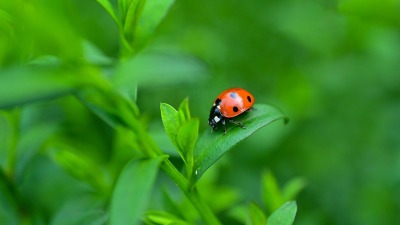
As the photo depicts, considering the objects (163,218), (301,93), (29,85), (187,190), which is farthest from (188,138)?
(301,93)

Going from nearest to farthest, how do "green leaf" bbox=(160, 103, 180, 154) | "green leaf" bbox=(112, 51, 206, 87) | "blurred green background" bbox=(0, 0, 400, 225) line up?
"green leaf" bbox=(112, 51, 206, 87)
"green leaf" bbox=(160, 103, 180, 154)
"blurred green background" bbox=(0, 0, 400, 225)


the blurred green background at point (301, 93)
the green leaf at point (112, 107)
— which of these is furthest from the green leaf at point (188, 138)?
the blurred green background at point (301, 93)

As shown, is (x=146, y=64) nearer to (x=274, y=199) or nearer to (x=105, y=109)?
(x=105, y=109)

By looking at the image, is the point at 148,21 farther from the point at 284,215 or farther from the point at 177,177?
the point at 284,215

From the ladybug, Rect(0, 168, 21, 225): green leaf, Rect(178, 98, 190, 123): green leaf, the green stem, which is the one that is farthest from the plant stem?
Rect(0, 168, 21, 225): green leaf

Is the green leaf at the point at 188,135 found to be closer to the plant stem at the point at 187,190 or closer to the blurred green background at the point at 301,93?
the plant stem at the point at 187,190

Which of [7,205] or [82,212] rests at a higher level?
[7,205]

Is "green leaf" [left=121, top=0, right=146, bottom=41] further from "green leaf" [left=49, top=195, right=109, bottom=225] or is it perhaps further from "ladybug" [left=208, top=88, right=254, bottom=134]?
"green leaf" [left=49, top=195, right=109, bottom=225]
